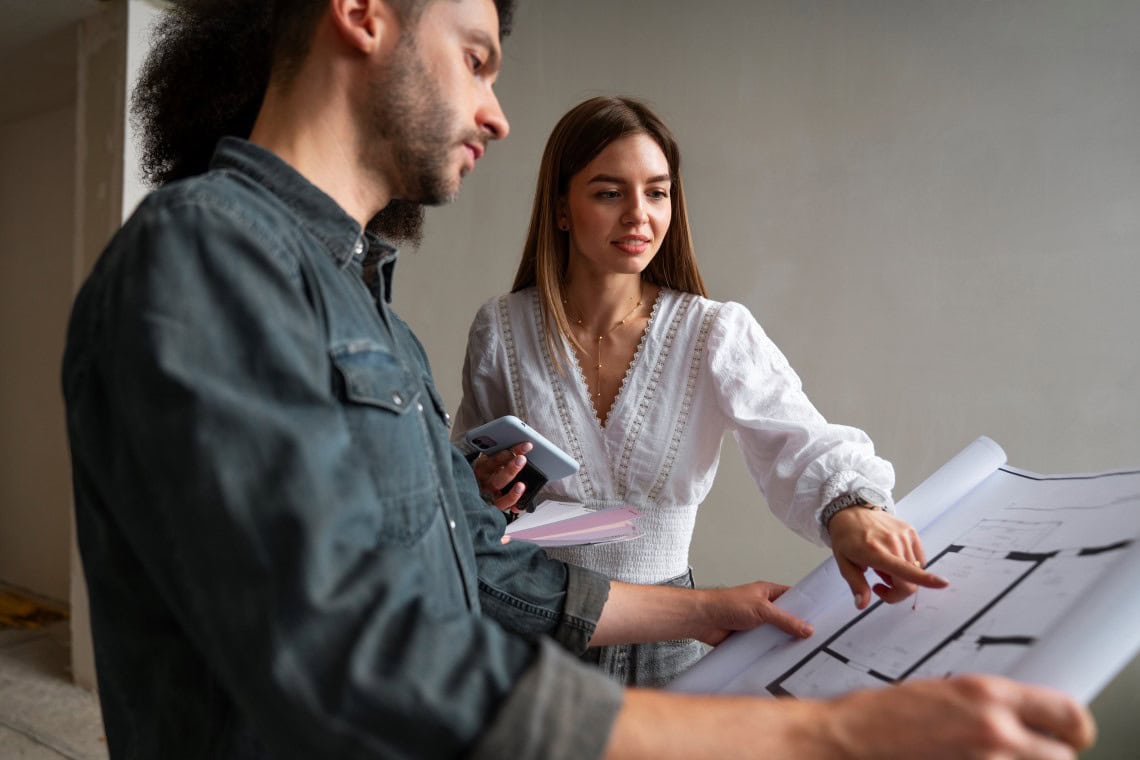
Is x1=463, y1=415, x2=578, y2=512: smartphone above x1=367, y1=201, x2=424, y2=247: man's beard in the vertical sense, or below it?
below

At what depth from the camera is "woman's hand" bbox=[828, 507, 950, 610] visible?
0.79 meters

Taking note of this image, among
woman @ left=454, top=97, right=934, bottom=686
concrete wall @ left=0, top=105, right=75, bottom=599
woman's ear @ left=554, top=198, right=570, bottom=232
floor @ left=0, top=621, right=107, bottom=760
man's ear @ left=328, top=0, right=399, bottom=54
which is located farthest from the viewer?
concrete wall @ left=0, top=105, right=75, bottom=599

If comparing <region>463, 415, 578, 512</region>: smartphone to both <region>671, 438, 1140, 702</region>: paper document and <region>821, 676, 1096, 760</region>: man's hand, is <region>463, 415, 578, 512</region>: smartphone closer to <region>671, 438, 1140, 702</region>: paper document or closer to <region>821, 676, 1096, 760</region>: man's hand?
<region>671, 438, 1140, 702</region>: paper document

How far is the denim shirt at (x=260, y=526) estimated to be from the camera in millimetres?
447

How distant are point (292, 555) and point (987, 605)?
0.56 metres

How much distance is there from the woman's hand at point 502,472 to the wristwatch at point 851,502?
433 millimetres

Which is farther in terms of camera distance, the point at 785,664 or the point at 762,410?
the point at 762,410

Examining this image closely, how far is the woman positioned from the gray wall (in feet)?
3.29

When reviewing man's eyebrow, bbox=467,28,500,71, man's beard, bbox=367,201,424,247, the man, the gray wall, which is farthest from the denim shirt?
the gray wall

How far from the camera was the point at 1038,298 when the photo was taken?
2.10 meters

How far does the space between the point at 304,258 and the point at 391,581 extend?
10.4 inches

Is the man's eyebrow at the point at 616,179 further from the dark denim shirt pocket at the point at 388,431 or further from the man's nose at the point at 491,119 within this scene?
the dark denim shirt pocket at the point at 388,431

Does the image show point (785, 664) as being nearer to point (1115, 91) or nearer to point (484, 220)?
point (1115, 91)

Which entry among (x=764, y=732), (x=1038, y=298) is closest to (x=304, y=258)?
(x=764, y=732)
